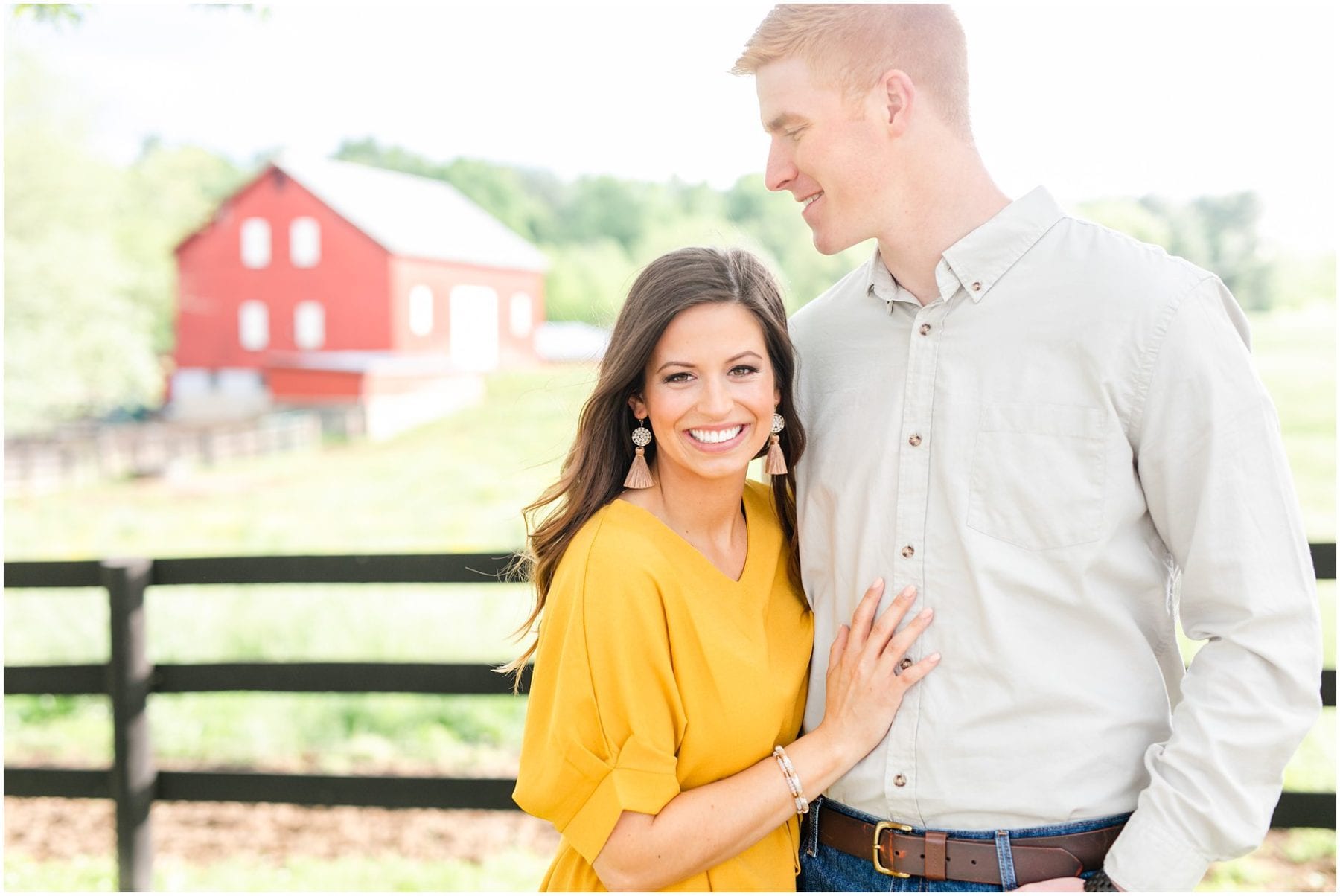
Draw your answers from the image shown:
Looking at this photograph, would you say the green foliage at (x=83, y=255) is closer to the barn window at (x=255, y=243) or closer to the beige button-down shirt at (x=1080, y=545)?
the barn window at (x=255, y=243)

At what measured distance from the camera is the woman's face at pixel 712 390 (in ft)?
5.41

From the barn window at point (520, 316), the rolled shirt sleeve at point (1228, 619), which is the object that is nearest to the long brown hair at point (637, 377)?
the rolled shirt sleeve at point (1228, 619)

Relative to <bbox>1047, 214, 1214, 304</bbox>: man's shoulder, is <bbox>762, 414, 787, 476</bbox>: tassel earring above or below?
below

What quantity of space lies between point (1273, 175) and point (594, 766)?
9.64 meters

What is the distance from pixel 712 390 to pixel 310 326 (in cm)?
1028

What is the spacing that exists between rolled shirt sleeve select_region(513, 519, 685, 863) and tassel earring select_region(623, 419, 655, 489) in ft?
0.72

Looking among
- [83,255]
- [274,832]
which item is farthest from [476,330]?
[274,832]

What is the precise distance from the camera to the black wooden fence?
2.89 meters

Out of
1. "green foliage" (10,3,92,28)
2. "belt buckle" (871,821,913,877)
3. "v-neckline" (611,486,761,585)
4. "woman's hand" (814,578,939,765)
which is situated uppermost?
"green foliage" (10,3,92,28)

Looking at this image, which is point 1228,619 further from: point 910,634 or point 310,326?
point 310,326

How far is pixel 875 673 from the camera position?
151 centimetres

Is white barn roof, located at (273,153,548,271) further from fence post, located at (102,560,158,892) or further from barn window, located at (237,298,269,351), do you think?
fence post, located at (102,560,158,892)

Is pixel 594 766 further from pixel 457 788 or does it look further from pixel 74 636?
pixel 74 636

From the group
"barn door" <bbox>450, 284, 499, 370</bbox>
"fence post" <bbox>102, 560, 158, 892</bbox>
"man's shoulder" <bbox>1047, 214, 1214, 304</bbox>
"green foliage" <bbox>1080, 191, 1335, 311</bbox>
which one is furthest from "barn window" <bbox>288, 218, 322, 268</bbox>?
"man's shoulder" <bbox>1047, 214, 1214, 304</bbox>
